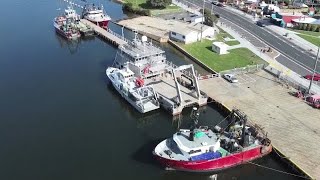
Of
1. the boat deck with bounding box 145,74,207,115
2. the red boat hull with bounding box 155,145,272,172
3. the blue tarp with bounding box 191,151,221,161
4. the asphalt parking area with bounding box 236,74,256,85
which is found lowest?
the red boat hull with bounding box 155,145,272,172

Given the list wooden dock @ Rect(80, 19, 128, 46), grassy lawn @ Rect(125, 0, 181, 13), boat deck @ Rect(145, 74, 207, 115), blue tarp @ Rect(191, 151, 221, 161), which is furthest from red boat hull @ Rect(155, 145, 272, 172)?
grassy lawn @ Rect(125, 0, 181, 13)

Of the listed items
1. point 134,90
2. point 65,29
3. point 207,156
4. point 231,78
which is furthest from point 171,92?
point 65,29

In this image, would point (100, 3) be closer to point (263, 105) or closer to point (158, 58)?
point (158, 58)

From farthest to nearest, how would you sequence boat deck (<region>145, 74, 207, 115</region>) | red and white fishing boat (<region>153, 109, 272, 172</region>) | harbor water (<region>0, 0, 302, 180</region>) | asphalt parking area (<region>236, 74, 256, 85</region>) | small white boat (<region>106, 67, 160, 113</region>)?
asphalt parking area (<region>236, 74, 256, 85</region>)
small white boat (<region>106, 67, 160, 113</region>)
boat deck (<region>145, 74, 207, 115</region>)
harbor water (<region>0, 0, 302, 180</region>)
red and white fishing boat (<region>153, 109, 272, 172</region>)

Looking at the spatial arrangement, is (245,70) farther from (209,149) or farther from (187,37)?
(209,149)

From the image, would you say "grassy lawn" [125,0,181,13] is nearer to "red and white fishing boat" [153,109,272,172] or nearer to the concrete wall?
the concrete wall

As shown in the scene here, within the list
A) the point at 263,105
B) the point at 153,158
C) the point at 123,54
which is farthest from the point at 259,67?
the point at 153,158
